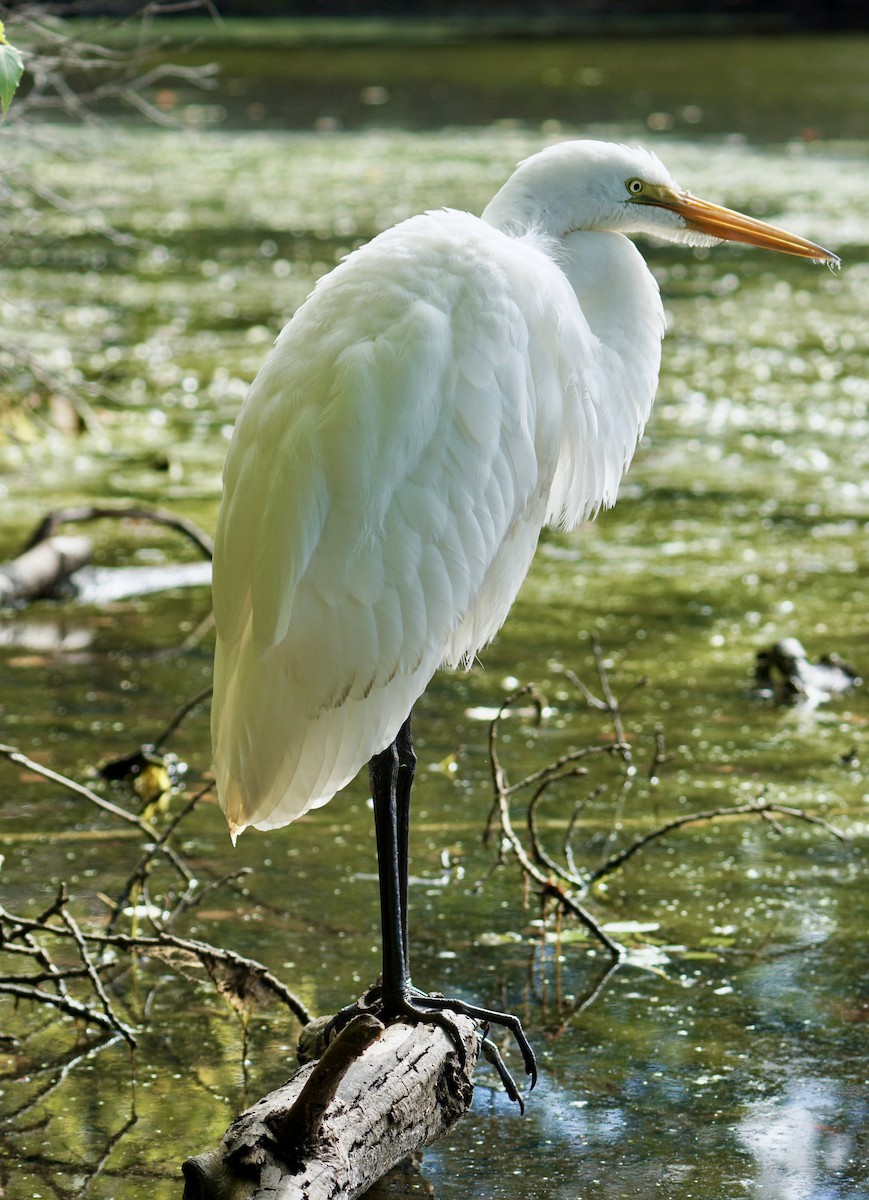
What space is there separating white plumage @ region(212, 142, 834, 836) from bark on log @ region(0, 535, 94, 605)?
3.26 meters

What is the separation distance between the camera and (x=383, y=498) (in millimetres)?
3213

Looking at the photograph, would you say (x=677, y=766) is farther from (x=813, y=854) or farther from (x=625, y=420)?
(x=625, y=420)

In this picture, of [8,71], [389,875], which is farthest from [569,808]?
[8,71]

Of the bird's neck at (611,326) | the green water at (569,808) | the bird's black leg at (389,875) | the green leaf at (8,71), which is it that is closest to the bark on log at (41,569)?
the green water at (569,808)

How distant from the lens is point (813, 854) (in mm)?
4758

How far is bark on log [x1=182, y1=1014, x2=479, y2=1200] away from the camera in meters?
2.79

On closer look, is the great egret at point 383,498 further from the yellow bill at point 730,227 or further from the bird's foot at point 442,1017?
the yellow bill at point 730,227

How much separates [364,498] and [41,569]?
143 inches

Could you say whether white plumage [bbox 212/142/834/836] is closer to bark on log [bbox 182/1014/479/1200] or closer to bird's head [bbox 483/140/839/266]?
bird's head [bbox 483/140/839/266]

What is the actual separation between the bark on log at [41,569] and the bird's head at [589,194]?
3242mm

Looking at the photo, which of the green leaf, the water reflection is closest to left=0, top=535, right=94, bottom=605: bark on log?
the water reflection

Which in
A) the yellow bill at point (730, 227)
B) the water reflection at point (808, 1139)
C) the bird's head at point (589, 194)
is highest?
the bird's head at point (589, 194)

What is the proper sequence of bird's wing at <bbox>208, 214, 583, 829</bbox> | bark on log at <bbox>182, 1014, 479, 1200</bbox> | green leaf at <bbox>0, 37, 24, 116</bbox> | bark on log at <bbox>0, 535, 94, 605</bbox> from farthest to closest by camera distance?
bark on log at <bbox>0, 535, 94, 605</bbox>
bird's wing at <bbox>208, 214, 583, 829</bbox>
bark on log at <bbox>182, 1014, 479, 1200</bbox>
green leaf at <bbox>0, 37, 24, 116</bbox>

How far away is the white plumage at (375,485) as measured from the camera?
3.19 m
